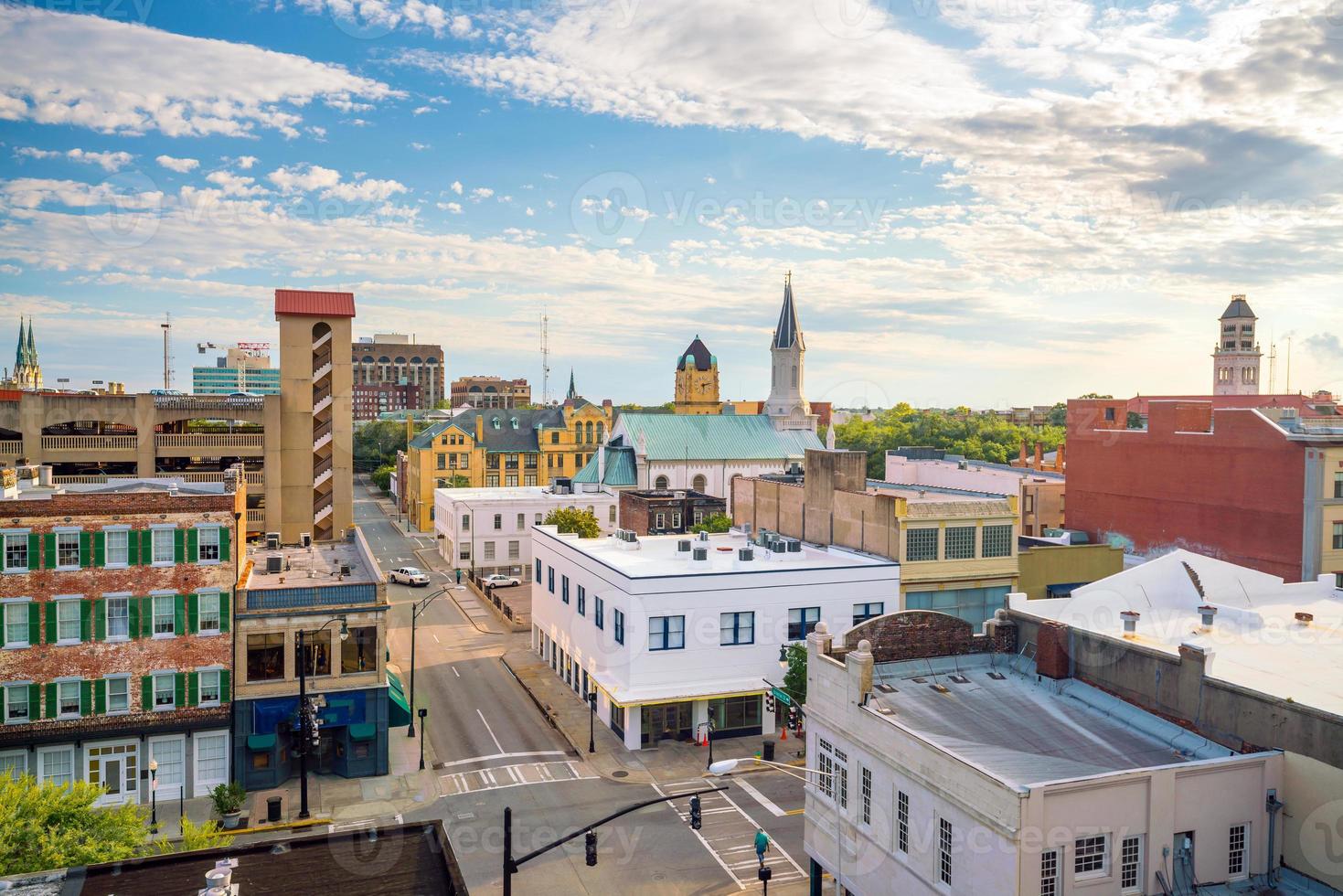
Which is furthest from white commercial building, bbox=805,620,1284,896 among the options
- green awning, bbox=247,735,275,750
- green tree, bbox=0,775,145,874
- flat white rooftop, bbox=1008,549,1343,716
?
green awning, bbox=247,735,275,750

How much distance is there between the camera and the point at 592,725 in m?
39.7

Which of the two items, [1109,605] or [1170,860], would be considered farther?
[1109,605]

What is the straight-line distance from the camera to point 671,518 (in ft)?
219

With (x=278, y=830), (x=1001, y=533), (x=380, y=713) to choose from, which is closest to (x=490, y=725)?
(x=380, y=713)

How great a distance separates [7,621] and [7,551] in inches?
99.5

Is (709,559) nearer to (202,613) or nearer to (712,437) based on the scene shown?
(202,613)

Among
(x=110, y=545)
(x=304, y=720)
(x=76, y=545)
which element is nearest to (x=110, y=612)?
(x=110, y=545)

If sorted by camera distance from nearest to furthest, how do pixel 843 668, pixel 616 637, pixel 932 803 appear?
Result: pixel 932 803, pixel 843 668, pixel 616 637

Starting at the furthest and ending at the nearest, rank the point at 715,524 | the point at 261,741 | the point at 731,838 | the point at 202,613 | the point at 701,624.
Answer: the point at 715,524, the point at 701,624, the point at 202,613, the point at 261,741, the point at 731,838

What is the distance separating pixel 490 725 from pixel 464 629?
19.7 m

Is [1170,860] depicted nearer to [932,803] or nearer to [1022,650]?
[932,803]

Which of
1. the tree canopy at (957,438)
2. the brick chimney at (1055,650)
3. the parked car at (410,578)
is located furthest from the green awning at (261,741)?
the tree canopy at (957,438)

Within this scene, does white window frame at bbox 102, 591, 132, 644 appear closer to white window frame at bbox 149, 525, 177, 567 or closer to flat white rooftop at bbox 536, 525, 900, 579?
white window frame at bbox 149, 525, 177, 567

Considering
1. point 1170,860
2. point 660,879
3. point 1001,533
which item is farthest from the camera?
point 1001,533
